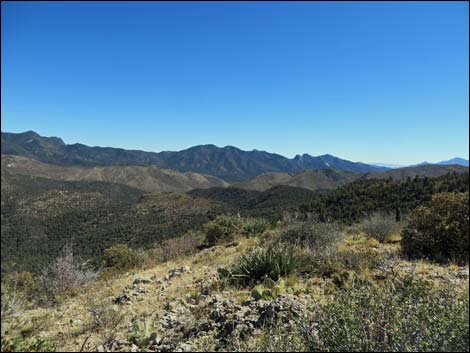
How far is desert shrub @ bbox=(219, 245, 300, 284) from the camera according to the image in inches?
214

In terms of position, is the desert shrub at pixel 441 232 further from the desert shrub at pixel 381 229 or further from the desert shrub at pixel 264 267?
the desert shrub at pixel 264 267

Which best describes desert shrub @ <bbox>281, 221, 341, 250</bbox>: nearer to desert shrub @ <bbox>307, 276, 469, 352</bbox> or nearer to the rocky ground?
the rocky ground

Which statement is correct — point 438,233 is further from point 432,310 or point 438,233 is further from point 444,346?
point 444,346

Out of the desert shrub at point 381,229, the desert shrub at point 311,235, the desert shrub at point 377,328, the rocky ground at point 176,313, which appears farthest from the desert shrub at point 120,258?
the desert shrub at point 377,328

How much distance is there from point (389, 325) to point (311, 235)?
17.8ft

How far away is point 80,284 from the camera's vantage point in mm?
7277

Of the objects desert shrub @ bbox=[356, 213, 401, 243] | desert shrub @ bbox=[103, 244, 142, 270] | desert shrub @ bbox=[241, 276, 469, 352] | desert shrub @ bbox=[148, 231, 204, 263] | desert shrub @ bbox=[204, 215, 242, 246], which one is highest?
desert shrub @ bbox=[241, 276, 469, 352]

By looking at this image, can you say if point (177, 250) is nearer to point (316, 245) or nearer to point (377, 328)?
point (316, 245)

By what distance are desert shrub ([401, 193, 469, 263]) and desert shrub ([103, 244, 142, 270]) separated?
26.5ft

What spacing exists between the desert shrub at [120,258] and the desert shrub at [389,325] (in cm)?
877

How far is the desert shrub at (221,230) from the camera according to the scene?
36.5 feet

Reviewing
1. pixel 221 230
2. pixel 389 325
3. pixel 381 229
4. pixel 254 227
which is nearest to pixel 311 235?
pixel 381 229

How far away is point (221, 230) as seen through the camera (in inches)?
442

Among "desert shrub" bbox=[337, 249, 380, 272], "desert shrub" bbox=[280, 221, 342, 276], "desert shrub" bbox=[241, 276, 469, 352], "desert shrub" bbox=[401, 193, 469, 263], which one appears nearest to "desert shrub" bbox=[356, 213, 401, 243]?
"desert shrub" bbox=[401, 193, 469, 263]
